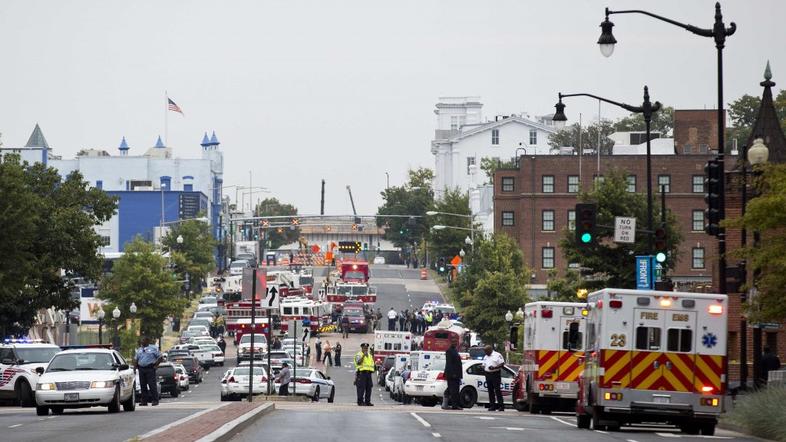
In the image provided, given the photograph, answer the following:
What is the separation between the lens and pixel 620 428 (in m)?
30.2

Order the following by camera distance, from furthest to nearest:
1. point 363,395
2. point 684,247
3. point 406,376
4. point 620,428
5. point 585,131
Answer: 1. point 585,131
2. point 684,247
3. point 406,376
4. point 363,395
5. point 620,428

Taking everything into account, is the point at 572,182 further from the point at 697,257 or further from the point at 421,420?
the point at 421,420

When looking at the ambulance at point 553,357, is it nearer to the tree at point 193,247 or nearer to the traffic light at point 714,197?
the traffic light at point 714,197

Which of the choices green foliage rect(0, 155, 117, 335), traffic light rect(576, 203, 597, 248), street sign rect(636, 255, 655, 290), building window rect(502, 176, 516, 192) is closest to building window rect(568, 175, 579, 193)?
building window rect(502, 176, 516, 192)

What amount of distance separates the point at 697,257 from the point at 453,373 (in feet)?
233

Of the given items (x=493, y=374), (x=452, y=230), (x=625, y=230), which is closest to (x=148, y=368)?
(x=493, y=374)

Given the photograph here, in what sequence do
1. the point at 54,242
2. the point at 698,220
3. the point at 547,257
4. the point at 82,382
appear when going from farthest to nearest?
the point at 547,257 → the point at 698,220 → the point at 54,242 → the point at 82,382

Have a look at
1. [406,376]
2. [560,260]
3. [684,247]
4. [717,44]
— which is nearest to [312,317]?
[560,260]

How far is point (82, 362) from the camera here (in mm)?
32406

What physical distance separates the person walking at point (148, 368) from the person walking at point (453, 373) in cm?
723

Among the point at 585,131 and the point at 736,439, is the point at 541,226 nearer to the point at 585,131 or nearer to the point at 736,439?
the point at 585,131

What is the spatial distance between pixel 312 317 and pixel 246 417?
76.0 meters

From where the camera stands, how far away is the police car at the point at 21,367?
39.8 meters

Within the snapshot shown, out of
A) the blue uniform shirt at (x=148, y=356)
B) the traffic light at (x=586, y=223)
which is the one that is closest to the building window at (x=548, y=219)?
the traffic light at (x=586, y=223)
